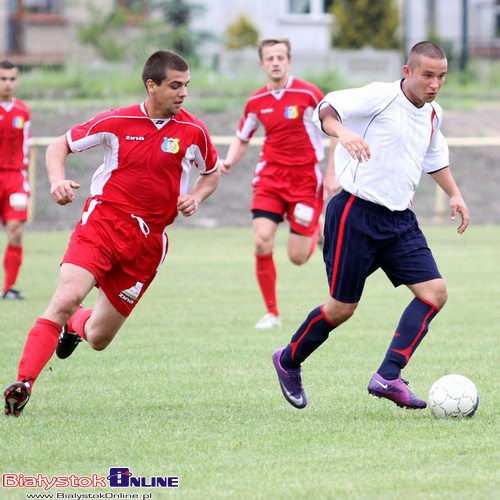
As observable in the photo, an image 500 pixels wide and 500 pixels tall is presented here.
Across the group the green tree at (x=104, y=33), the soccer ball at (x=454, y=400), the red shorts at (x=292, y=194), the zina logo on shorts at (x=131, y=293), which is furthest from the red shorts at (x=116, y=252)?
the green tree at (x=104, y=33)

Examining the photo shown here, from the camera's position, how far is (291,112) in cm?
964

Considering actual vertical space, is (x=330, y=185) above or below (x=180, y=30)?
below

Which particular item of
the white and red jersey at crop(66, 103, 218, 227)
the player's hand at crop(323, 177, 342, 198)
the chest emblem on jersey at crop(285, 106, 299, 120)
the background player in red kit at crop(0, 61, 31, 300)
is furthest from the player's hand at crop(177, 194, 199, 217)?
the background player in red kit at crop(0, 61, 31, 300)

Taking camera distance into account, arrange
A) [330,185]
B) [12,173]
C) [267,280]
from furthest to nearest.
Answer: [12,173] → [267,280] → [330,185]

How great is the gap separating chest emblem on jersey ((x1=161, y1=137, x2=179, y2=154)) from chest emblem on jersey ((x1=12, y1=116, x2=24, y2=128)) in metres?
5.75

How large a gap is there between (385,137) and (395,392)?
145 cm

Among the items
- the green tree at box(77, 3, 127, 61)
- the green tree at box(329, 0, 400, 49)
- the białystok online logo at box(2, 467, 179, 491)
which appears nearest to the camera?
the białystok online logo at box(2, 467, 179, 491)

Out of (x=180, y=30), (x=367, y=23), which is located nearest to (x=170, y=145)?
(x=180, y=30)

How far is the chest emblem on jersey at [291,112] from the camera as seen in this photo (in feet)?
31.6

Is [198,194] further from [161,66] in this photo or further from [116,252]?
[161,66]

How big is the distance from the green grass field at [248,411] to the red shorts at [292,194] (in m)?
1.00

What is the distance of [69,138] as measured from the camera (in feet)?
19.3

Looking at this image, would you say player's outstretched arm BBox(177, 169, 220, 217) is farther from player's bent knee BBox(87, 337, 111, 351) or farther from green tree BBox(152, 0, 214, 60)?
green tree BBox(152, 0, 214, 60)

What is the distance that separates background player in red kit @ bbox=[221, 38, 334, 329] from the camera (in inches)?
369
